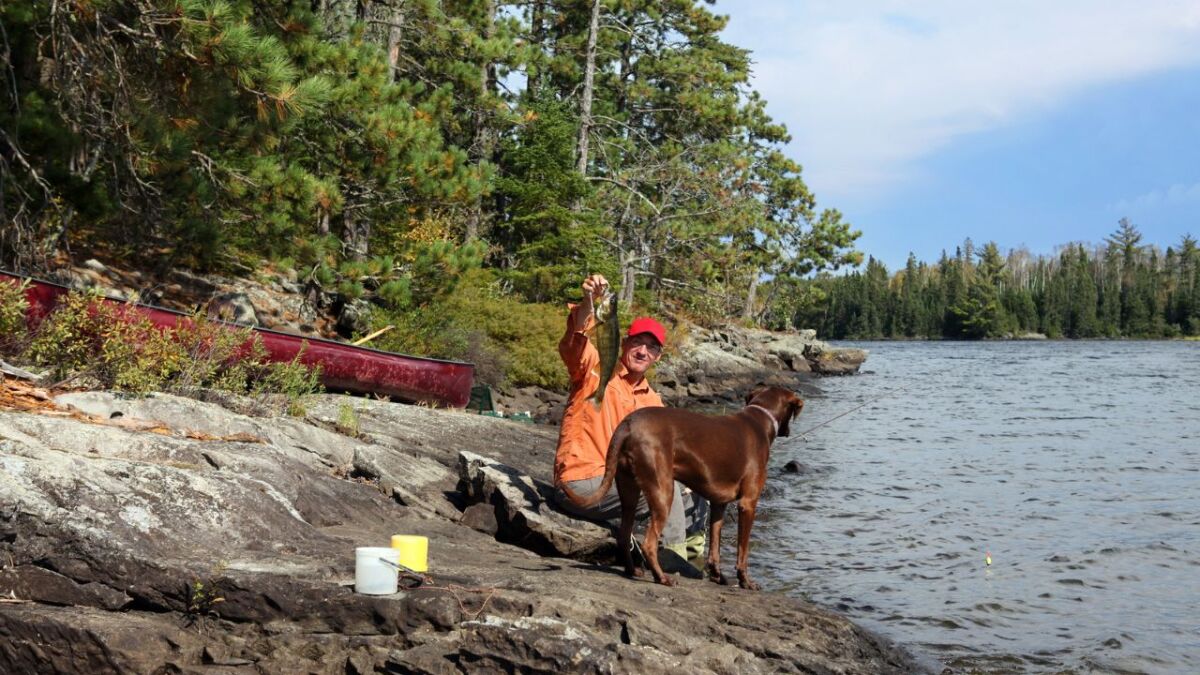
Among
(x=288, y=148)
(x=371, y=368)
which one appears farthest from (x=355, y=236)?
(x=371, y=368)

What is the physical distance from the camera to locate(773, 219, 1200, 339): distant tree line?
12038cm

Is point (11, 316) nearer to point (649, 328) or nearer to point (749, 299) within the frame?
point (649, 328)

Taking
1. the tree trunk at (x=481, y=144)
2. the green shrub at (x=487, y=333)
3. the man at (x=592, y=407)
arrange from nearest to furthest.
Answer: the man at (x=592, y=407), the green shrub at (x=487, y=333), the tree trunk at (x=481, y=144)

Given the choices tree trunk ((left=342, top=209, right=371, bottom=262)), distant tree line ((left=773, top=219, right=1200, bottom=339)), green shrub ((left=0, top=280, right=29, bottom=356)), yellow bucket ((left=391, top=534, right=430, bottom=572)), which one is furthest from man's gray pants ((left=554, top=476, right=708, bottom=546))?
distant tree line ((left=773, top=219, right=1200, bottom=339))

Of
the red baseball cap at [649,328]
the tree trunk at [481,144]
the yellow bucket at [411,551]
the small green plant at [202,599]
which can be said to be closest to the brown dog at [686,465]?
the red baseball cap at [649,328]

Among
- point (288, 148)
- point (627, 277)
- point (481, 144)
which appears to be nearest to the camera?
point (288, 148)

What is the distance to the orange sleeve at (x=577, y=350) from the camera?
6.72 meters

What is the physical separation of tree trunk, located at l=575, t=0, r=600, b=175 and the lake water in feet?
34.1

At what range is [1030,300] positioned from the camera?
12356 cm

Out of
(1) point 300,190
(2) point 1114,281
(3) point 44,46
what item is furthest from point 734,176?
(2) point 1114,281

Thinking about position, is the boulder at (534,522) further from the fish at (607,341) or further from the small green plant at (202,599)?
the small green plant at (202,599)

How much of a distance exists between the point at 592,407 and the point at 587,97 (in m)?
24.9

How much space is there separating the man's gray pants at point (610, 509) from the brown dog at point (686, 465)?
0.12 meters

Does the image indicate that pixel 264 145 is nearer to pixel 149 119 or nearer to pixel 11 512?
pixel 149 119
